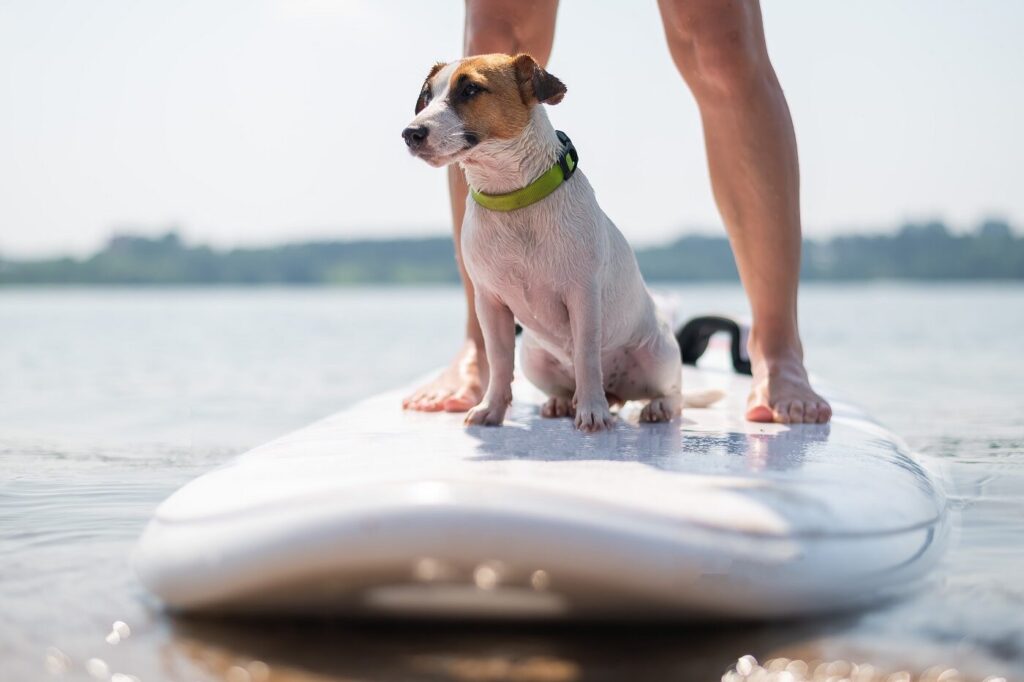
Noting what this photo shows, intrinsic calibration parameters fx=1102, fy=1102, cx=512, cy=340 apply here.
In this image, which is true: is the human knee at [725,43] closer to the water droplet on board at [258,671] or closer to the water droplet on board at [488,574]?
the water droplet on board at [488,574]

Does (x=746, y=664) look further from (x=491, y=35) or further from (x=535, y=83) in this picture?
(x=491, y=35)

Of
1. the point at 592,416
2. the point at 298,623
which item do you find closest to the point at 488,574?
the point at 298,623

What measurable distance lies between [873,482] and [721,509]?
43 centimetres

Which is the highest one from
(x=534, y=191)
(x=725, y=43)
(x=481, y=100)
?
(x=725, y=43)

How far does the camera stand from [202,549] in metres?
1.42

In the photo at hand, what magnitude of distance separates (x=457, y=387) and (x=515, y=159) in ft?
2.63

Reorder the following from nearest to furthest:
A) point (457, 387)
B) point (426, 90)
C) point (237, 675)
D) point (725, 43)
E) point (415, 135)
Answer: point (237, 675), point (415, 135), point (426, 90), point (725, 43), point (457, 387)

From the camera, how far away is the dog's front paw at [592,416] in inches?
85.3

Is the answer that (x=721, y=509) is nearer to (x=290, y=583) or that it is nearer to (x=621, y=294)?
(x=290, y=583)

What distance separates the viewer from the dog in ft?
6.84

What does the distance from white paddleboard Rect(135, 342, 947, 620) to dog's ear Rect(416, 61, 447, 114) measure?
813 millimetres

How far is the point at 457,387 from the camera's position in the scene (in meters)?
2.78

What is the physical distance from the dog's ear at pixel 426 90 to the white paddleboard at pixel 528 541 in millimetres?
813

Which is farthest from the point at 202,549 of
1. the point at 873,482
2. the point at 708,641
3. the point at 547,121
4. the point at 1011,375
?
the point at 1011,375
